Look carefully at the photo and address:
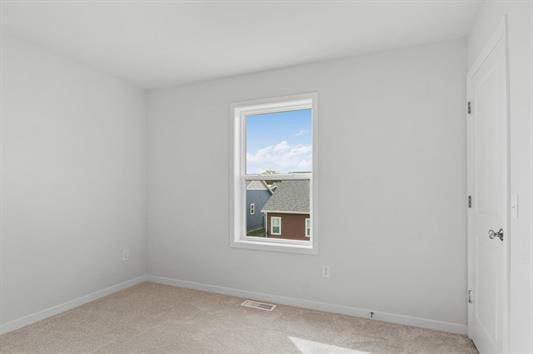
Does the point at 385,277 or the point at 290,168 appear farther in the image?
the point at 290,168

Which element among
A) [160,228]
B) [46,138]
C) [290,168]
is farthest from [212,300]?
[46,138]

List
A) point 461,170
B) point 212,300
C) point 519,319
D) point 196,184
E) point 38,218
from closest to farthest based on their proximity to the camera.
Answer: point 519,319 → point 461,170 → point 38,218 → point 212,300 → point 196,184

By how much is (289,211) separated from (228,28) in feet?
6.32

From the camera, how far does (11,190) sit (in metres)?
2.75

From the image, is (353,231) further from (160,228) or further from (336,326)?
(160,228)

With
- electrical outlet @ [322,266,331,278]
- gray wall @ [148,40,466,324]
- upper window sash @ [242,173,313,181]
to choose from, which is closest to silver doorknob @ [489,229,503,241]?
gray wall @ [148,40,466,324]

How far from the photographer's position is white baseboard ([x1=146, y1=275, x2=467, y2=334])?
2.77 metres

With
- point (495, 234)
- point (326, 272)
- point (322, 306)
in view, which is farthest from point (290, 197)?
point (495, 234)

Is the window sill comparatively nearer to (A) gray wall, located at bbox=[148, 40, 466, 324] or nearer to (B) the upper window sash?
(A) gray wall, located at bbox=[148, 40, 466, 324]

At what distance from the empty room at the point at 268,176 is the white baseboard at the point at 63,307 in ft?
0.04

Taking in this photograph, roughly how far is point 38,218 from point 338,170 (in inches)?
111

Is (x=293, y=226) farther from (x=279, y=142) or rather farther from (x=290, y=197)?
(x=279, y=142)

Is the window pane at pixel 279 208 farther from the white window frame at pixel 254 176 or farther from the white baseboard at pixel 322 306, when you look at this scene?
the white baseboard at pixel 322 306

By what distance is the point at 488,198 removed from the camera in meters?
2.19
